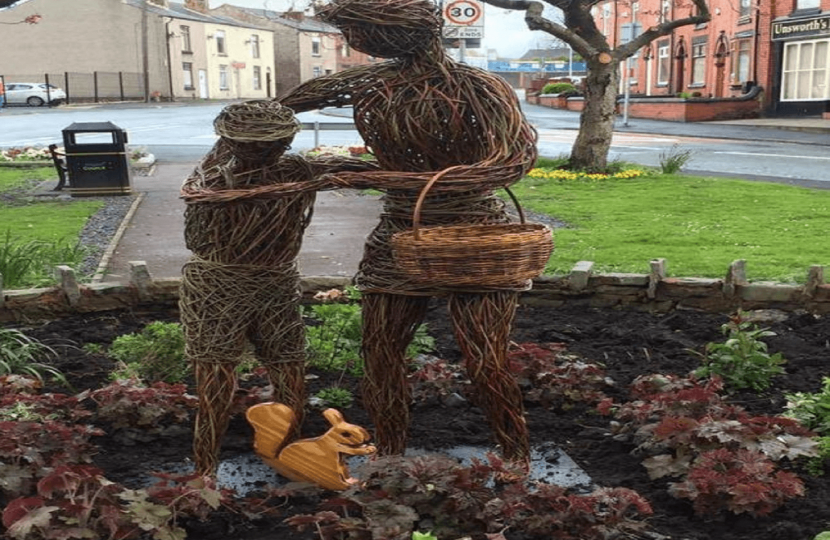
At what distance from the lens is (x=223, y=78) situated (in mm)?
61781

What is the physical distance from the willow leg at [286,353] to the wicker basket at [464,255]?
677 mm

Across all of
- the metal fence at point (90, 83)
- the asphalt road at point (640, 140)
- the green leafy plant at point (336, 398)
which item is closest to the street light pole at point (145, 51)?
the metal fence at point (90, 83)

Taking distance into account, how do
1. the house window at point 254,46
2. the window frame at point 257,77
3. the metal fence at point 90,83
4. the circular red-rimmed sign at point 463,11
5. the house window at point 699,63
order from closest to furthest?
the circular red-rimmed sign at point 463,11 → the house window at point 699,63 → the metal fence at point 90,83 → the house window at point 254,46 → the window frame at point 257,77

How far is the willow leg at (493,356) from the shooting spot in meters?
3.34

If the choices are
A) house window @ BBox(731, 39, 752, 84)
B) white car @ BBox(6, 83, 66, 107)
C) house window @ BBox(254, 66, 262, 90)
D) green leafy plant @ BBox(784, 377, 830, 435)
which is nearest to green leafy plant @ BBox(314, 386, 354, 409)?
green leafy plant @ BBox(784, 377, 830, 435)

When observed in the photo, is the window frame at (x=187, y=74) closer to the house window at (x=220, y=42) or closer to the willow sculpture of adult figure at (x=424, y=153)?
the house window at (x=220, y=42)

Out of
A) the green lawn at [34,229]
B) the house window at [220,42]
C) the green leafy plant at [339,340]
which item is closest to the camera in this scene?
the green leafy plant at [339,340]

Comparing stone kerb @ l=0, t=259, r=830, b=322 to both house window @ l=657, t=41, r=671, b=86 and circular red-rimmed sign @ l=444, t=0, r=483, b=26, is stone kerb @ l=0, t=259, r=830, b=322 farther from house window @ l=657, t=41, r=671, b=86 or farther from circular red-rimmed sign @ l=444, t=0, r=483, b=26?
house window @ l=657, t=41, r=671, b=86

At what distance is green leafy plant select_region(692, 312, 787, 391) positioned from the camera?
4.46 m

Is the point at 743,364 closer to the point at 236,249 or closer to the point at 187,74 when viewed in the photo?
the point at 236,249

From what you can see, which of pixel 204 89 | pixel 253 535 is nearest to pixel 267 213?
pixel 253 535

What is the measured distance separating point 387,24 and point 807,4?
107 ft

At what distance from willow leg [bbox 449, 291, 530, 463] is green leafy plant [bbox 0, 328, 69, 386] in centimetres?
238

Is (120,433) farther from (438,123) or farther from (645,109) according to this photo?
(645,109)
